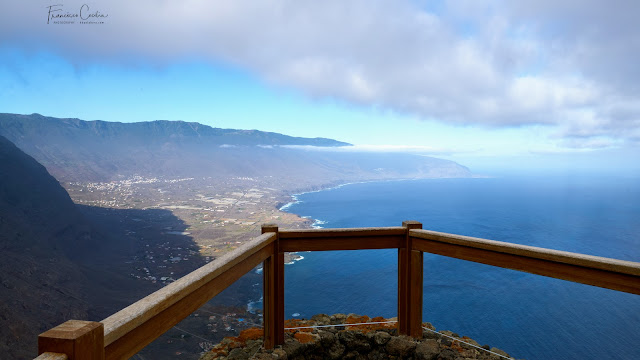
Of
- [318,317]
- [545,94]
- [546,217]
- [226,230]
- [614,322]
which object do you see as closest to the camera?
[318,317]

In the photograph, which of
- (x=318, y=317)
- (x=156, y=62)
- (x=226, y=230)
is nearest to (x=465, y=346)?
(x=318, y=317)

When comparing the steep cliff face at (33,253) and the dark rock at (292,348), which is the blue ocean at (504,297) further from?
the steep cliff face at (33,253)

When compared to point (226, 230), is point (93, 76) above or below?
above

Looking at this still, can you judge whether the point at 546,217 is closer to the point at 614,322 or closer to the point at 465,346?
the point at 614,322

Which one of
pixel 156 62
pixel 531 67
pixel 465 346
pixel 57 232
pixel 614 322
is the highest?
pixel 531 67

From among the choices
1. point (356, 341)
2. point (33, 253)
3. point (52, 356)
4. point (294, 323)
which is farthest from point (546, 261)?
point (33, 253)

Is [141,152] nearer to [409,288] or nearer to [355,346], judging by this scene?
[355,346]

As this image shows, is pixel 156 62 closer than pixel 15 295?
No

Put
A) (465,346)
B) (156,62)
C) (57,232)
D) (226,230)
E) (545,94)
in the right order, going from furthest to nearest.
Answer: (545,94)
(156,62)
(226,230)
(57,232)
(465,346)
